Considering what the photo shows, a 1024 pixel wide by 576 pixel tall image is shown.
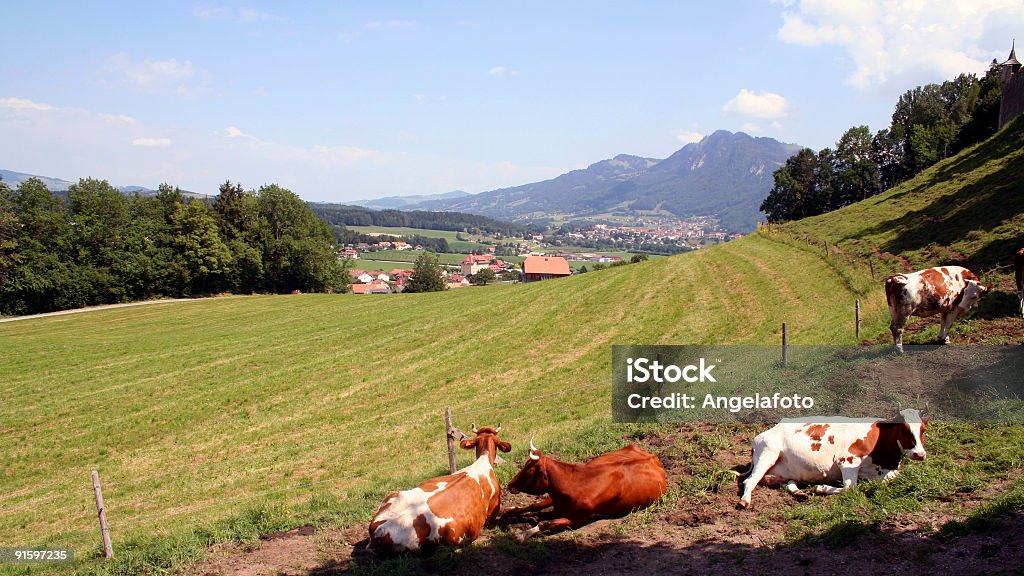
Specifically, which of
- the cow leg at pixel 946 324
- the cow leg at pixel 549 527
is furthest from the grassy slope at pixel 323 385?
the cow leg at pixel 946 324

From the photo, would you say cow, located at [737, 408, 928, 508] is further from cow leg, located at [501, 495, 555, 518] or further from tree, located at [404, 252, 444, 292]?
tree, located at [404, 252, 444, 292]

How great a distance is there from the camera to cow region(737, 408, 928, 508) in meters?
7.46

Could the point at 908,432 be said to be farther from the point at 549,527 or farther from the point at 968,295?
the point at 968,295

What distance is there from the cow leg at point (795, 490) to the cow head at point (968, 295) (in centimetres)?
723

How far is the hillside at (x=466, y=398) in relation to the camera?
732 cm

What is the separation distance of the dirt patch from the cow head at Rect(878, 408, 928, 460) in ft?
2.64

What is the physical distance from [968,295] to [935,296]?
1.98 feet

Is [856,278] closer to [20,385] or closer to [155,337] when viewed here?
[20,385]

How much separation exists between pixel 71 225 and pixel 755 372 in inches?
2771

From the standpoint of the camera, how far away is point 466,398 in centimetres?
2041

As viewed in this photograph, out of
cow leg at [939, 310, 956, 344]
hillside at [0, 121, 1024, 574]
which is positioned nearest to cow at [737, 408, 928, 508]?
hillside at [0, 121, 1024, 574]

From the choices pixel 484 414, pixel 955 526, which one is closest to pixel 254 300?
pixel 484 414

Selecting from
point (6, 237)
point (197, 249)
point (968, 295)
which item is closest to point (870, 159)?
point (968, 295)

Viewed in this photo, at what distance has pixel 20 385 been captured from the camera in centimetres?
2572
